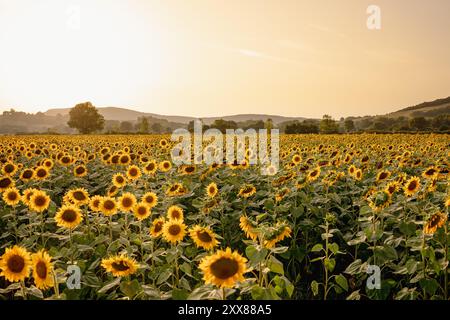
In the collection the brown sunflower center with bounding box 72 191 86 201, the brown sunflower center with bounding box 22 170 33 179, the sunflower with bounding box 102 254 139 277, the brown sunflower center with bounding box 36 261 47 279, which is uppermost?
the brown sunflower center with bounding box 22 170 33 179

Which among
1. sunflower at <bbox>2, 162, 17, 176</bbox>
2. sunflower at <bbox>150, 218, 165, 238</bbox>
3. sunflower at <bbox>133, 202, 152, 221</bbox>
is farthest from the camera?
sunflower at <bbox>2, 162, 17, 176</bbox>

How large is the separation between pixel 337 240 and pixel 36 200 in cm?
465

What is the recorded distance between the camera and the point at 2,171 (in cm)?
793

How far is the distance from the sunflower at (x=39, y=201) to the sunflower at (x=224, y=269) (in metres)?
3.43

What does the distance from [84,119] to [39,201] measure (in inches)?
3772

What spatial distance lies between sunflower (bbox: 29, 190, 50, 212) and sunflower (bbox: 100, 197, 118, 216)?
83 centimetres

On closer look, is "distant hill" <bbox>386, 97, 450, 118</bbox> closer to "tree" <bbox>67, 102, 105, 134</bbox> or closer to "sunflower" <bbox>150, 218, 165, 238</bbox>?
"tree" <bbox>67, 102, 105, 134</bbox>

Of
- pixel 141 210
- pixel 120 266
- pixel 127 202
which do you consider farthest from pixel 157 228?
pixel 127 202

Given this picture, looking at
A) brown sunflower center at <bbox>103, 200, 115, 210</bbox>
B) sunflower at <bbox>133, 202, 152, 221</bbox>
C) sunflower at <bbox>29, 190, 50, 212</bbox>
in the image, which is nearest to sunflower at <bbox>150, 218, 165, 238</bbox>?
sunflower at <bbox>133, 202, 152, 221</bbox>

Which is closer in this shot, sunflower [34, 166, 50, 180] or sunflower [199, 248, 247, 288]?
sunflower [199, 248, 247, 288]

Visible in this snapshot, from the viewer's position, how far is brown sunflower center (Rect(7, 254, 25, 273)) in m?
2.97

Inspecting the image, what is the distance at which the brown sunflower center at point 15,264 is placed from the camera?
2.97 meters

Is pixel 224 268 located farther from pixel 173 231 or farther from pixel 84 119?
pixel 84 119
